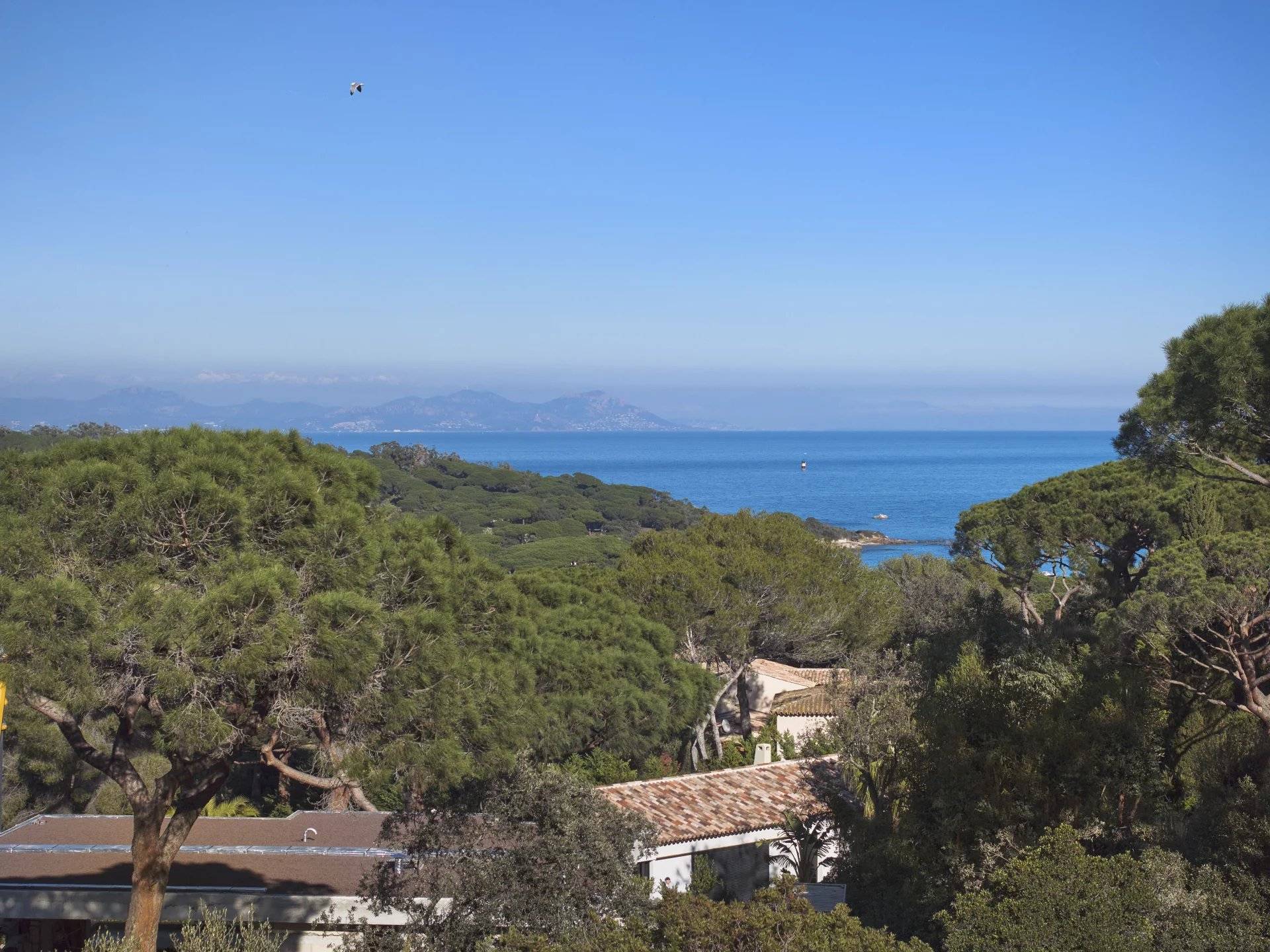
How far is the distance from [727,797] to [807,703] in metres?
10.2

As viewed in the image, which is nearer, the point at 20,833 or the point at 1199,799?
the point at 1199,799

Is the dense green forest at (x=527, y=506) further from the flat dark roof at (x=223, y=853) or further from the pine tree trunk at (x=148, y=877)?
the pine tree trunk at (x=148, y=877)

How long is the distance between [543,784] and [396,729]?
113 cm

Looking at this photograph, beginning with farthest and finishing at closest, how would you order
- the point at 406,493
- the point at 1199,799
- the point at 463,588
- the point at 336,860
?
the point at 406,493 < the point at 336,860 < the point at 1199,799 < the point at 463,588

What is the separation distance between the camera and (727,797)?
15.6 metres

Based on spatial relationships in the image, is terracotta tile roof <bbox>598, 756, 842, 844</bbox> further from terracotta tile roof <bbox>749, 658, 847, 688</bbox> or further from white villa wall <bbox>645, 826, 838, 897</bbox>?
terracotta tile roof <bbox>749, 658, 847, 688</bbox>

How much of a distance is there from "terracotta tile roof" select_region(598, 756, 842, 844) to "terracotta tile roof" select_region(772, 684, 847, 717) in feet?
20.1

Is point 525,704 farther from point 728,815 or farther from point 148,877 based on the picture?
point 728,815

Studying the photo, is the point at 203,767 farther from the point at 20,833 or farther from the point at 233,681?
the point at 20,833

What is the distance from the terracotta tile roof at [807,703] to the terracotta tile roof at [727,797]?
6140 millimetres

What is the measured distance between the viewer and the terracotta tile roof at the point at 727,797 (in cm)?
1441

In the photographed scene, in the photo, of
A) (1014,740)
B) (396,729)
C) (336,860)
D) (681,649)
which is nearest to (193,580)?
(396,729)

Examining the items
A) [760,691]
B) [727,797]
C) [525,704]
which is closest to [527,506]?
[760,691]

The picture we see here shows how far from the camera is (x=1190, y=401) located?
9.02 meters
